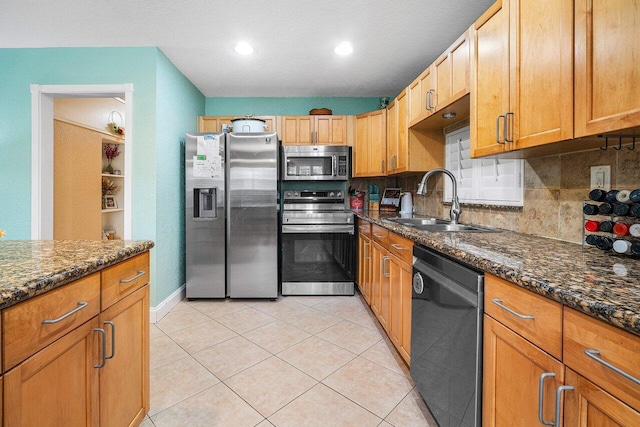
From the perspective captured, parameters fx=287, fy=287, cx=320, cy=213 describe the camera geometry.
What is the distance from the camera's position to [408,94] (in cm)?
262

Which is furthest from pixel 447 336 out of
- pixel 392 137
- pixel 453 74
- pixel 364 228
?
pixel 392 137

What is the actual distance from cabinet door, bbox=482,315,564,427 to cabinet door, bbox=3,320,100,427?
1300 mm

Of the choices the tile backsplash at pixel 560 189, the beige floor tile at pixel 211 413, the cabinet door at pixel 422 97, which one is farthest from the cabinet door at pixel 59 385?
the cabinet door at pixel 422 97

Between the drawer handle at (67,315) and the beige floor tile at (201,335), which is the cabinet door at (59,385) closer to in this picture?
the drawer handle at (67,315)

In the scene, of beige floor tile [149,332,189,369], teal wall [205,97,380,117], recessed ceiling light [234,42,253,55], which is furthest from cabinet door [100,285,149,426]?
teal wall [205,97,380,117]

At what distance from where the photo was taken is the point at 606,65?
924 millimetres

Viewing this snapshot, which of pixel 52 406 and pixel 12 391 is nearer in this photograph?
pixel 12 391

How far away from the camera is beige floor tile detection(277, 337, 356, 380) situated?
6.11ft

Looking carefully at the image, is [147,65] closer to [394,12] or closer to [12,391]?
[394,12]

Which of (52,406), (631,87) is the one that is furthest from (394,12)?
(52,406)

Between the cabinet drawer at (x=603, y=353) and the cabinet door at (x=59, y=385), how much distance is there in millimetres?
1302

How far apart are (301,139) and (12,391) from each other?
10.9 feet

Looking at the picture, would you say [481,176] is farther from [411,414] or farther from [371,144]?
[411,414]

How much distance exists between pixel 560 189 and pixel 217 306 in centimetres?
294
